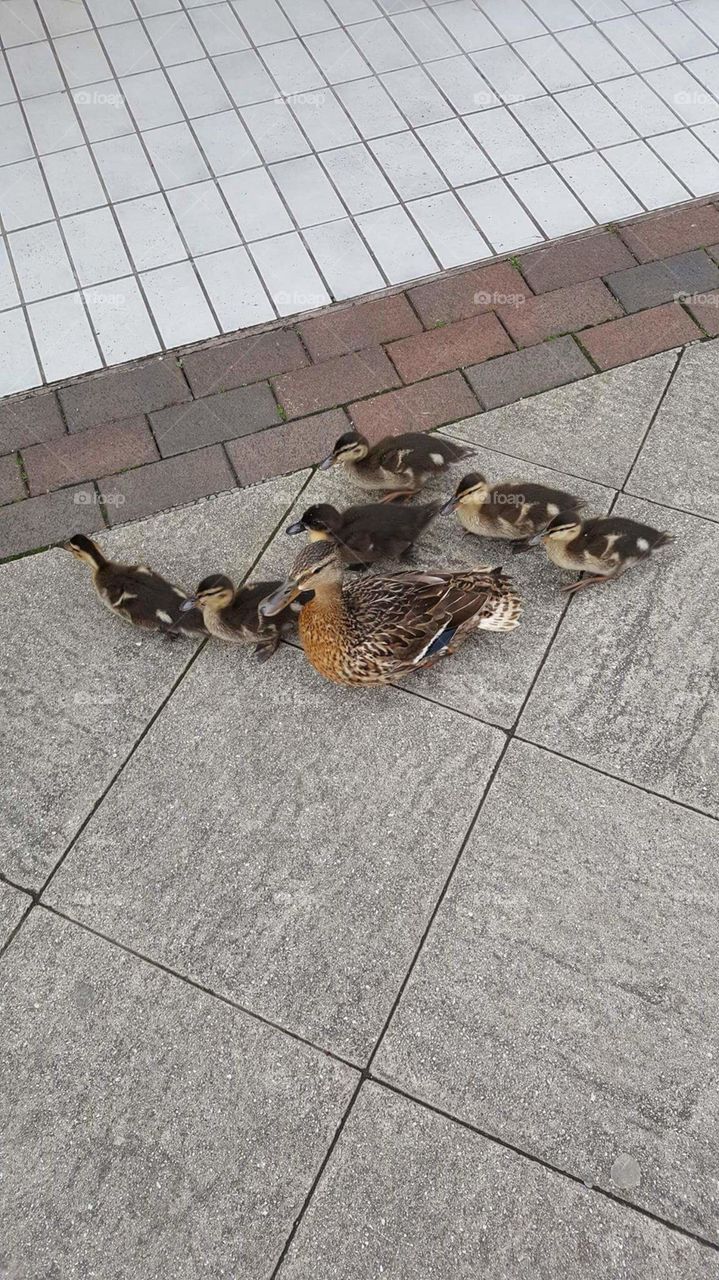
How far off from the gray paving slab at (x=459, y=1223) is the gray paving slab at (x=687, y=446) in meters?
3.23

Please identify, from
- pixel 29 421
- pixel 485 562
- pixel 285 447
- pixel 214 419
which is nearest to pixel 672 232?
pixel 485 562

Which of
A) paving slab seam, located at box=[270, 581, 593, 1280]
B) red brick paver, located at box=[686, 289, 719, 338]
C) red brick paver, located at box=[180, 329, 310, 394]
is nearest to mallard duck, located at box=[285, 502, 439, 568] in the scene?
paving slab seam, located at box=[270, 581, 593, 1280]

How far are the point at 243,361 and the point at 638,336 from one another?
7.93 feet

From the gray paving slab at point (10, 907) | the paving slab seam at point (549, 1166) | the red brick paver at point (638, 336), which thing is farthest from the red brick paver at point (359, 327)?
the paving slab seam at point (549, 1166)

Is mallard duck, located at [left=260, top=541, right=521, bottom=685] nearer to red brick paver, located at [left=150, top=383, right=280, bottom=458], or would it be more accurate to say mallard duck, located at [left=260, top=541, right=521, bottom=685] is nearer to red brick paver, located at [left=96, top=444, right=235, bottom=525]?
red brick paver, located at [left=96, top=444, right=235, bottom=525]

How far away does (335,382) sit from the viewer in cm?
511

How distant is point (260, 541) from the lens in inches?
178

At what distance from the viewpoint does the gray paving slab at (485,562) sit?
159 inches

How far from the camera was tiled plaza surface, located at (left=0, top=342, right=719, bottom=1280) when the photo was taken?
297 cm

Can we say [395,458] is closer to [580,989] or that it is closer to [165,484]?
[165,484]

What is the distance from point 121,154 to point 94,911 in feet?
17.8

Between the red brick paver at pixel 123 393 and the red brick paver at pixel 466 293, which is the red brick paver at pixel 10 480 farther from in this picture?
the red brick paver at pixel 466 293

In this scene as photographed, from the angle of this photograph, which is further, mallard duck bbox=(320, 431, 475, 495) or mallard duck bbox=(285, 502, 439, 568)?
mallard duck bbox=(320, 431, 475, 495)

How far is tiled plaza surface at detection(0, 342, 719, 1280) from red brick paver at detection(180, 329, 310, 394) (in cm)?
101
